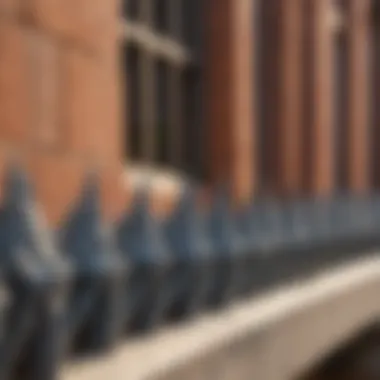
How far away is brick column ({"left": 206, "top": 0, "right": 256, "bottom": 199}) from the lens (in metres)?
9.62

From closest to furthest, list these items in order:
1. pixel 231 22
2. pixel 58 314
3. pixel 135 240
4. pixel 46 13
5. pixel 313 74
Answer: pixel 58 314 → pixel 135 240 → pixel 46 13 → pixel 231 22 → pixel 313 74

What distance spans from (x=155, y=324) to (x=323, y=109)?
32.6 ft

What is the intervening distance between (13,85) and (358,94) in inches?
471

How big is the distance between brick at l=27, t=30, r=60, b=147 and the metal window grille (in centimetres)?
301

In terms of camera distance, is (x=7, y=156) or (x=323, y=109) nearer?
(x=7, y=156)

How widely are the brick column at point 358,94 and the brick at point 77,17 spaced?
33.2 ft

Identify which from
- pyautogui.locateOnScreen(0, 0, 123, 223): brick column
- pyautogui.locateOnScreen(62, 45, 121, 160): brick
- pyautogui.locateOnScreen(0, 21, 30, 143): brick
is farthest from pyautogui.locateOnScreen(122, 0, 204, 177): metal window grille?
pyautogui.locateOnScreen(0, 21, 30, 143): brick

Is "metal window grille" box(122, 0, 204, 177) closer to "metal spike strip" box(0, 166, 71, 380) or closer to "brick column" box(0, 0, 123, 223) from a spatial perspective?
"brick column" box(0, 0, 123, 223)

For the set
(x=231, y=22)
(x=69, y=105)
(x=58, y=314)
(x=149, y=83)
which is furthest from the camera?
(x=231, y=22)

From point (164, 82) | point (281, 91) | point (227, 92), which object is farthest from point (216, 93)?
point (281, 91)

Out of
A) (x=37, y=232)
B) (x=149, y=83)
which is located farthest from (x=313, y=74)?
(x=37, y=232)

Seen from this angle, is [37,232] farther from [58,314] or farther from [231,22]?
[231,22]

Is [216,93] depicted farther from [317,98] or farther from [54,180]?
[54,180]

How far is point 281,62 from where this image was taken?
1170cm
